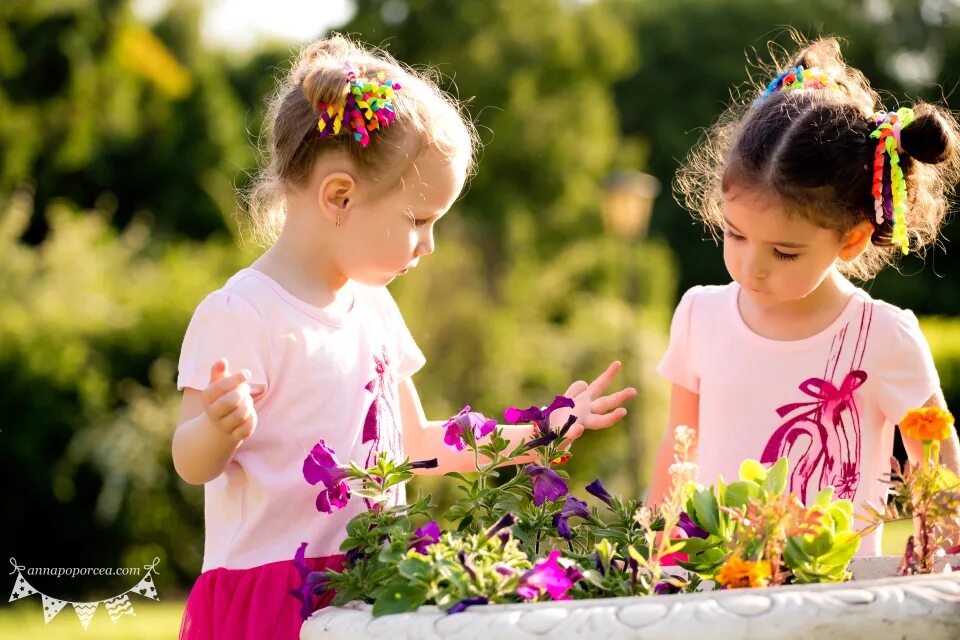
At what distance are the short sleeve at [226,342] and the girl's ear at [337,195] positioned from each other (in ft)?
0.88

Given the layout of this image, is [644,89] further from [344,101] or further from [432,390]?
[344,101]

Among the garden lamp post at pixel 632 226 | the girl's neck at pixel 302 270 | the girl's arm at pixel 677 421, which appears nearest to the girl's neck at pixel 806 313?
the girl's arm at pixel 677 421

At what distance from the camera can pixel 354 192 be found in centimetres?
233

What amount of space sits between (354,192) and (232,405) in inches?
23.3

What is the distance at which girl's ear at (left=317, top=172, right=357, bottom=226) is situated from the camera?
2318mm

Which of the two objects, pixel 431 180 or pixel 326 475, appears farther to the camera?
pixel 431 180

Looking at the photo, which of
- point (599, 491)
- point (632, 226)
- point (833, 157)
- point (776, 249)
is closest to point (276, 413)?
point (599, 491)

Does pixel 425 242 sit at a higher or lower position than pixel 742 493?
higher

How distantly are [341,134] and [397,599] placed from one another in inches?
42.3

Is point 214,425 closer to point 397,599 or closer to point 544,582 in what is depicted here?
point 397,599

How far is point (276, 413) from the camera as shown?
221 centimetres

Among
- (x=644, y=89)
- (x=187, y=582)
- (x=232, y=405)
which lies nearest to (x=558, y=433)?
(x=232, y=405)

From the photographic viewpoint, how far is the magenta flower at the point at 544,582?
161cm

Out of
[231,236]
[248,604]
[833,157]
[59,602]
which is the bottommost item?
[59,602]
